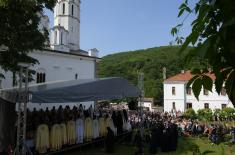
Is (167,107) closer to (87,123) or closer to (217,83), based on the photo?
(87,123)

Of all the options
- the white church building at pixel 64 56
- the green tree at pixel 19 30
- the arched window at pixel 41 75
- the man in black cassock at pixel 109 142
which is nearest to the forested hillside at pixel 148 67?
the white church building at pixel 64 56

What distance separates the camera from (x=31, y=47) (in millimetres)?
14203

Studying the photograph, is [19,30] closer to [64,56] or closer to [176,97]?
[64,56]

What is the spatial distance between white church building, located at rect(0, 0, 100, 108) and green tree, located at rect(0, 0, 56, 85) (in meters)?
11.6

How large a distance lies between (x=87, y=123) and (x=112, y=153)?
6.02ft

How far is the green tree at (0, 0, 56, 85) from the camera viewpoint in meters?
12.7

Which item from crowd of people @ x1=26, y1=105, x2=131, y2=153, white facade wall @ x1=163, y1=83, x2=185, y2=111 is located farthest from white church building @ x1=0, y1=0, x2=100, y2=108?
white facade wall @ x1=163, y1=83, x2=185, y2=111

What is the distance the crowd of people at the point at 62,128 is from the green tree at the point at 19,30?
239cm

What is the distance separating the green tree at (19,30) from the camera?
12.7 metres

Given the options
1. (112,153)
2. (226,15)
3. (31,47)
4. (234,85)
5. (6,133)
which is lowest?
(112,153)

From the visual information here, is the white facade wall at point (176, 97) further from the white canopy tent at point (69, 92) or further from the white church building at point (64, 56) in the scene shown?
the white canopy tent at point (69, 92)

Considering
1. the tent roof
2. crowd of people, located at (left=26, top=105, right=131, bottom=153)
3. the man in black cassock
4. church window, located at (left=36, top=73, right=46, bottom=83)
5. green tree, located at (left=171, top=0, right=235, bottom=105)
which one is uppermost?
church window, located at (left=36, top=73, right=46, bottom=83)

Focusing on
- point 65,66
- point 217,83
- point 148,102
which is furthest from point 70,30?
point 217,83

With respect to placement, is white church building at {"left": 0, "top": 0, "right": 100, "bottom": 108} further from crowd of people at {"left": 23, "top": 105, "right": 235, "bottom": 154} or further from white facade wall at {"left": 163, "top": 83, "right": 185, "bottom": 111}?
white facade wall at {"left": 163, "top": 83, "right": 185, "bottom": 111}
